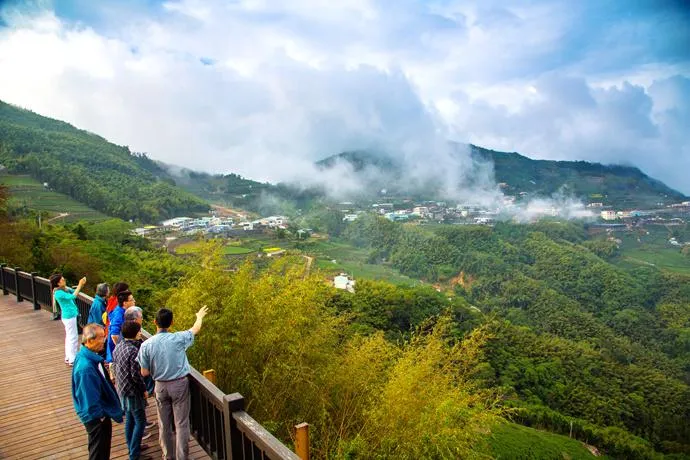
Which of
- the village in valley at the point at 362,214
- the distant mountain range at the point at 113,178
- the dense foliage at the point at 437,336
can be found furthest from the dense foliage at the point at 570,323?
the distant mountain range at the point at 113,178

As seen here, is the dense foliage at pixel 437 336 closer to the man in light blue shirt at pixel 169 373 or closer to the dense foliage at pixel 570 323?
the dense foliage at pixel 570 323

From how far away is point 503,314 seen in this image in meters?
69.2

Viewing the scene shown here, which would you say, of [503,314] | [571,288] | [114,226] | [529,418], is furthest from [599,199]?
[114,226]

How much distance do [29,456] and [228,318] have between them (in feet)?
10.5

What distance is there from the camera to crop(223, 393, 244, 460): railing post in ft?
11.0

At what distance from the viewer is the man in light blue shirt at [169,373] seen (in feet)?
12.7

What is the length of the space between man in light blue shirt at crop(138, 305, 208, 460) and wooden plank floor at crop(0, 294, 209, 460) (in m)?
0.51

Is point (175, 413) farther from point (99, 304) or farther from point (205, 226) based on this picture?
point (205, 226)

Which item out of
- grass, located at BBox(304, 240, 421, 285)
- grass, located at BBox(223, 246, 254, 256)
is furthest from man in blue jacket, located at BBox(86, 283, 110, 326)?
grass, located at BBox(304, 240, 421, 285)

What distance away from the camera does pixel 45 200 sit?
2386 inches

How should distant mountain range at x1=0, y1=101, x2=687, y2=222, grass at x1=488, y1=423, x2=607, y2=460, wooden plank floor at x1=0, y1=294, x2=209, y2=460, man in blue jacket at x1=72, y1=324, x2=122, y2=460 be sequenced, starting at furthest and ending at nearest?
distant mountain range at x1=0, y1=101, x2=687, y2=222, grass at x1=488, y1=423, x2=607, y2=460, wooden plank floor at x1=0, y1=294, x2=209, y2=460, man in blue jacket at x1=72, y1=324, x2=122, y2=460

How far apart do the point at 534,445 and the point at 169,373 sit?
3191 cm

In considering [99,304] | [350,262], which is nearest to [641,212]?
[350,262]

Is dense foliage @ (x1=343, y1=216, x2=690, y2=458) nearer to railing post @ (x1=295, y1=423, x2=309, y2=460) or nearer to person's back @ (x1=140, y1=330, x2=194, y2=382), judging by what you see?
railing post @ (x1=295, y1=423, x2=309, y2=460)
